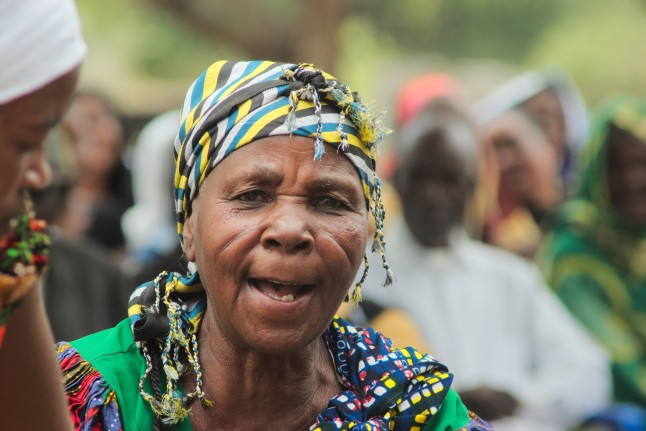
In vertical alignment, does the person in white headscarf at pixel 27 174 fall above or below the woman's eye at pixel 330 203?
above

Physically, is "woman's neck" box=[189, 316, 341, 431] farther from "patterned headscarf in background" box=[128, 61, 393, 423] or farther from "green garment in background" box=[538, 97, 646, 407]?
"green garment in background" box=[538, 97, 646, 407]

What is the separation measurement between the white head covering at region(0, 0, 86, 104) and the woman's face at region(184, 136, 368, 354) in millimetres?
960

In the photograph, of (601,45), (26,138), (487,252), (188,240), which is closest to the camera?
(26,138)

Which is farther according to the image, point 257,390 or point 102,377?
point 257,390

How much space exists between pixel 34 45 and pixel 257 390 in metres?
1.39

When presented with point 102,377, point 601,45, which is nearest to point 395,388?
point 102,377

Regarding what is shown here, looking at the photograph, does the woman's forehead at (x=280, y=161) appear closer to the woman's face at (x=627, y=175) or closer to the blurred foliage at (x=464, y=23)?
the woman's face at (x=627, y=175)

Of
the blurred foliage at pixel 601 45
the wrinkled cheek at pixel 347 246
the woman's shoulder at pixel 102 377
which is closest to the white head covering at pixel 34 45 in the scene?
the wrinkled cheek at pixel 347 246

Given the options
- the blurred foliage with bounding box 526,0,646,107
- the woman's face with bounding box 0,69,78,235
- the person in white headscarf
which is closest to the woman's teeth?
the person in white headscarf

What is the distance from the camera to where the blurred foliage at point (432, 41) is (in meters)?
20.0

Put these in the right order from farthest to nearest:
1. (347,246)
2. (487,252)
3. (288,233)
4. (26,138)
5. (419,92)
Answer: (419,92) → (487,252) → (347,246) → (288,233) → (26,138)

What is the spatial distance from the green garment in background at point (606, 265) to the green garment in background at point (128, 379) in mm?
4695

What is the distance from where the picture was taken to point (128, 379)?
9.87 ft

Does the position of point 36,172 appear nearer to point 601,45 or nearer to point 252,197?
point 252,197
